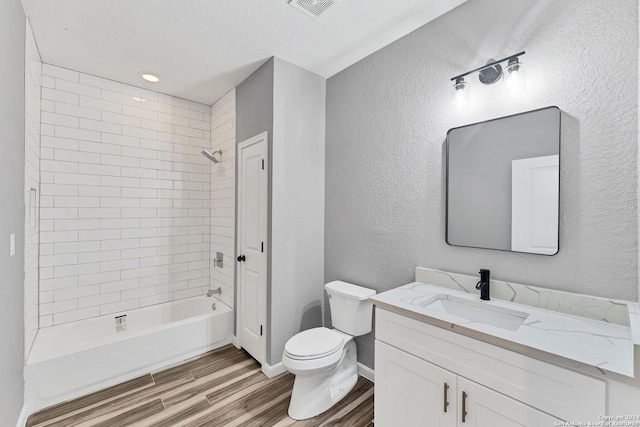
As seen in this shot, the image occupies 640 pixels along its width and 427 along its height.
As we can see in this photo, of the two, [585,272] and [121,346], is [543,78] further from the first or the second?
[121,346]

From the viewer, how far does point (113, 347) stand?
7.06ft

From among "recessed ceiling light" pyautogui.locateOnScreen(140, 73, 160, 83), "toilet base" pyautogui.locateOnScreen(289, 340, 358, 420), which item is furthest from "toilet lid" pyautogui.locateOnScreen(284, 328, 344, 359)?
"recessed ceiling light" pyautogui.locateOnScreen(140, 73, 160, 83)

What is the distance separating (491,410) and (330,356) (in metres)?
0.98

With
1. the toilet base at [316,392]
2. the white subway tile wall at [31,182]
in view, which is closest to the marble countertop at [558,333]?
the toilet base at [316,392]

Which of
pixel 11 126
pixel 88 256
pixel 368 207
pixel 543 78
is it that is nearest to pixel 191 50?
pixel 11 126

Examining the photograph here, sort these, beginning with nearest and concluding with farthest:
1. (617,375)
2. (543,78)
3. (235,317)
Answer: (617,375), (543,78), (235,317)

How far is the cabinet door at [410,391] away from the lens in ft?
4.03

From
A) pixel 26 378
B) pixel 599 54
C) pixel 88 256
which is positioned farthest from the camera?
pixel 88 256

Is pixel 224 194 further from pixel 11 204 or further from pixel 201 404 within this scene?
pixel 201 404

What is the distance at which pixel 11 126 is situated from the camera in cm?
147

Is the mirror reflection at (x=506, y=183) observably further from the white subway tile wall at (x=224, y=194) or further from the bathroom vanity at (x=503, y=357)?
the white subway tile wall at (x=224, y=194)

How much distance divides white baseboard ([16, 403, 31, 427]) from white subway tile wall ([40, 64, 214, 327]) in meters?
0.82

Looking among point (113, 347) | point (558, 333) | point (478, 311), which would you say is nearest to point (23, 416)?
point (113, 347)

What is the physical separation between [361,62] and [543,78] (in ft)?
4.33
